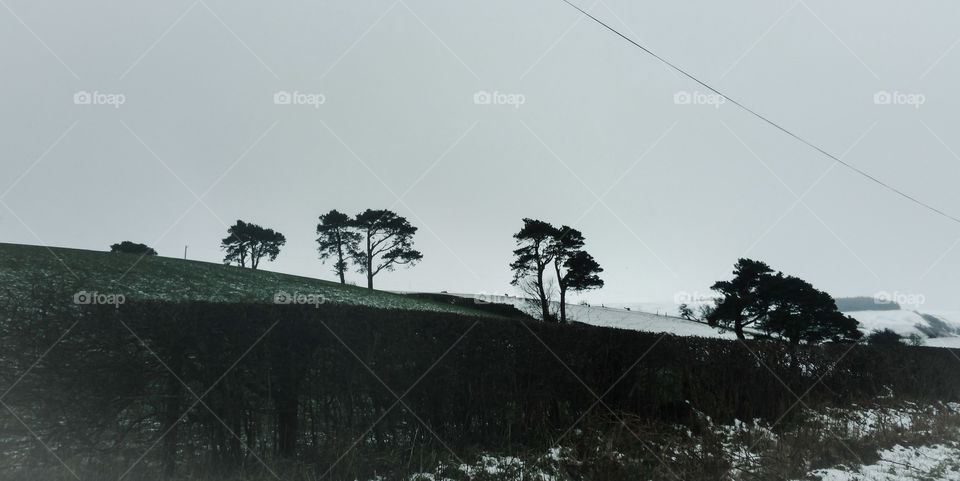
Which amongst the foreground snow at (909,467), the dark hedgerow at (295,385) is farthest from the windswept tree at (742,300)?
the dark hedgerow at (295,385)

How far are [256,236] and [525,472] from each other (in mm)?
64014

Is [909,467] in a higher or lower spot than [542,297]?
lower

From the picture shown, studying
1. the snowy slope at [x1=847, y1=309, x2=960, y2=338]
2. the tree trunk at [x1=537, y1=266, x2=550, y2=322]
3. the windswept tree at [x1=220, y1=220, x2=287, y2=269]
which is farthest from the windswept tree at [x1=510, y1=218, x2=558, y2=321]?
the snowy slope at [x1=847, y1=309, x2=960, y2=338]

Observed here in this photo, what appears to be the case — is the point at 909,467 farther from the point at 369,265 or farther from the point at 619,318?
the point at 369,265

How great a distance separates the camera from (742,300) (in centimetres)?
4453

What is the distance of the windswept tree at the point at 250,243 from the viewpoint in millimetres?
62719

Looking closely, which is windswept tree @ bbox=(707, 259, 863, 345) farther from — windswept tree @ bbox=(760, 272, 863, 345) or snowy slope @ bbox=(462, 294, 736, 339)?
snowy slope @ bbox=(462, 294, 736, 339)

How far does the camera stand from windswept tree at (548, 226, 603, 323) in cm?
4294

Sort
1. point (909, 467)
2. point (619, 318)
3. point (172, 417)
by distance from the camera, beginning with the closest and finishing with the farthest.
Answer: point (172, 417)
point (909, 467)
point (619, 318)

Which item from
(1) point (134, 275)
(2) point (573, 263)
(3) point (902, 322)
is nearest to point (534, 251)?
(2) point (573, 263)

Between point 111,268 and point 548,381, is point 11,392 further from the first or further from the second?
point 111,268

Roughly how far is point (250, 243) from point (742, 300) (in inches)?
2088

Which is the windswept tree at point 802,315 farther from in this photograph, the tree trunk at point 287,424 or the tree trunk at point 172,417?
the tree trunk at point 172,417

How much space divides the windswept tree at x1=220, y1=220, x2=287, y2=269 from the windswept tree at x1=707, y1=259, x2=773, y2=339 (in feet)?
163
